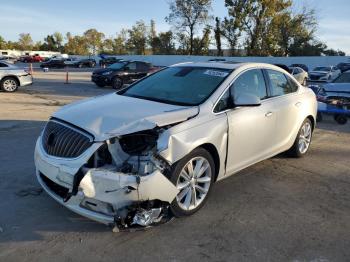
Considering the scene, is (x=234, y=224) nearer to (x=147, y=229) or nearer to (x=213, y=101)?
(x=147, y=229)

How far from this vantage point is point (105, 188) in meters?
3.76

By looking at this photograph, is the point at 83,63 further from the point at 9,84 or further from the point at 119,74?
the point at 9,84

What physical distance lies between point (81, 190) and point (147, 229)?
82 cm

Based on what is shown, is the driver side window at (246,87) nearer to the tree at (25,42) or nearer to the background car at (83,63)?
the background car at (83,63)

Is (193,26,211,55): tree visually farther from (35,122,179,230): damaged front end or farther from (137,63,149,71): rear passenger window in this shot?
(35,122,179,230): damaged front end

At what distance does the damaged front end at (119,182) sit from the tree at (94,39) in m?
111

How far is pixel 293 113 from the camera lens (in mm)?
6316

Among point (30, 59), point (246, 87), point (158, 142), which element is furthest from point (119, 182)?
point (30, 59)

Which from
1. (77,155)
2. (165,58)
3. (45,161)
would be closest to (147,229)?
(77,155)

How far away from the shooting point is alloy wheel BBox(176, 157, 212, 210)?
432 cm

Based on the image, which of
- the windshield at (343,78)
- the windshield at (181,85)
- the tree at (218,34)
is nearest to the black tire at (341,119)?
the windshield at (343,78)

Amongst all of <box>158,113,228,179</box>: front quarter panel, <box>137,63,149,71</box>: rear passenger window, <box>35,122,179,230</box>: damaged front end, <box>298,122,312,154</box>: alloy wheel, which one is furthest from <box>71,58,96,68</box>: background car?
<box>35,122,179,230</box>: damaged front end

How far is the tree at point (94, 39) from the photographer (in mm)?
111438

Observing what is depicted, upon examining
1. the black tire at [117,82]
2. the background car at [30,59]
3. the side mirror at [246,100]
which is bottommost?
the background car at [30,59]
